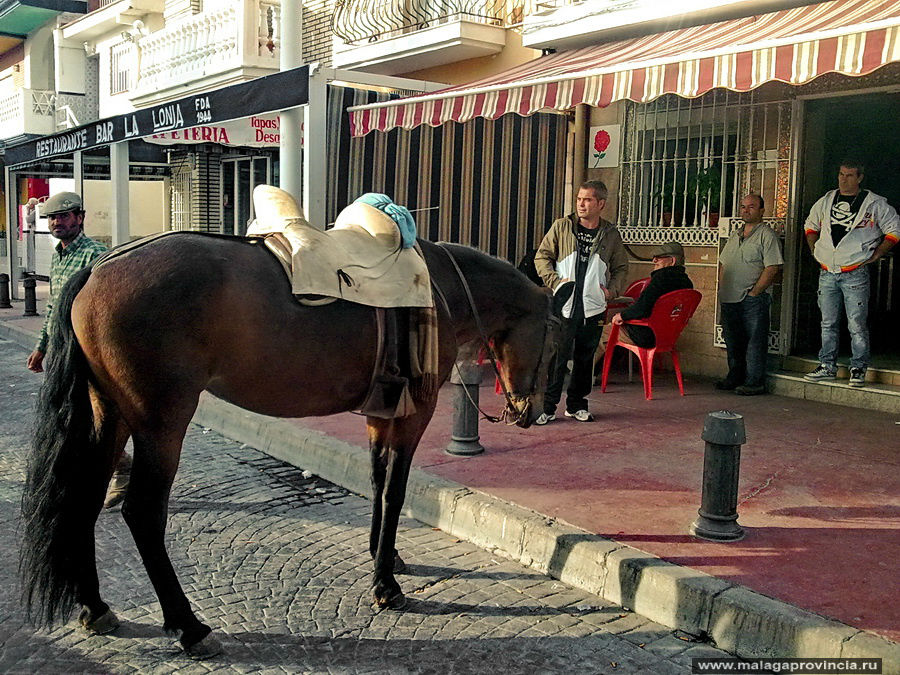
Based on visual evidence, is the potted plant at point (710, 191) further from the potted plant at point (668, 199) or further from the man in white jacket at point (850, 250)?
the man in white jacket at point (850, 250)

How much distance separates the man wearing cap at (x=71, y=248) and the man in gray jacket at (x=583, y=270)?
310 cm

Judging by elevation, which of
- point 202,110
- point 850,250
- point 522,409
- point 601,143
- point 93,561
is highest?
point 202,110

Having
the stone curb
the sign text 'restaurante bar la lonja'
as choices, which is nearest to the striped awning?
the sign text 'restaurante bar la lonja'

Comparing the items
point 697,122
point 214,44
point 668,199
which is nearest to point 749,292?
point 668,199

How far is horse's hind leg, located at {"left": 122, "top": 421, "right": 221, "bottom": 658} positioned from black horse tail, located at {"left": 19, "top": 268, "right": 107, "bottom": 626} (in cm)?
28

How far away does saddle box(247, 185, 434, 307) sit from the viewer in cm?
358

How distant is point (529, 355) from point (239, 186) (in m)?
16.2

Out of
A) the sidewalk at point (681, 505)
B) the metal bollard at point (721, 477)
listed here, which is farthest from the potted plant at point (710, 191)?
the metal bollard at point (721, 477)

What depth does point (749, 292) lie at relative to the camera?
820cm

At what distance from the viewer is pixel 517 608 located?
12.8 ft

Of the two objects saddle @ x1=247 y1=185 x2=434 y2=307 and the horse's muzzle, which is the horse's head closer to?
the horse's muzzle

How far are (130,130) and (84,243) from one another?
19.3 ft

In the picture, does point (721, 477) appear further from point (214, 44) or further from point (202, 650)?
point (214, 44)

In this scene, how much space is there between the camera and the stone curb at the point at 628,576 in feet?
11.0
